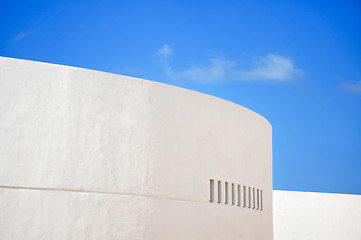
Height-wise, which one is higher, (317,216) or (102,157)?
(317,216)

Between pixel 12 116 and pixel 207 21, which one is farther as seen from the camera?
pixel 207 21

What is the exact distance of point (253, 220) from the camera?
12.0m

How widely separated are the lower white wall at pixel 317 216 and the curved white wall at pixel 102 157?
11.0 meters

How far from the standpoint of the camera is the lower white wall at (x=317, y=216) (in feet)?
66.6

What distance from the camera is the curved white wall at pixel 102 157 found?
848 centimetres

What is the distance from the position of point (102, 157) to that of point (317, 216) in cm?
1403

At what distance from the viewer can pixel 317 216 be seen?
67.3 feet

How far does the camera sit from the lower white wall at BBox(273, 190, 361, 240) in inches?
799

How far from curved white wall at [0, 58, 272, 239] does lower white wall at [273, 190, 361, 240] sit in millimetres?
11017

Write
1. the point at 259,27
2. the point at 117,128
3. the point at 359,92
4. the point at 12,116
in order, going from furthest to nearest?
the point at 359,92
the point at 259,27
the point at 117,128
the point at 12,116

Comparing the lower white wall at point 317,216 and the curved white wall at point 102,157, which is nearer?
the curved white wall at point 102,157

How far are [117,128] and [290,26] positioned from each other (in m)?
21.4

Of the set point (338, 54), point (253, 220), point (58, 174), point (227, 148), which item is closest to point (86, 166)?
point (58, 174)

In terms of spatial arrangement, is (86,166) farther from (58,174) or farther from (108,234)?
(108,234)
